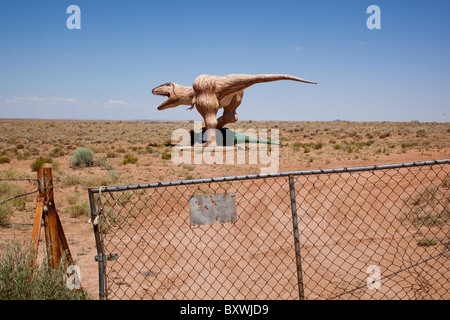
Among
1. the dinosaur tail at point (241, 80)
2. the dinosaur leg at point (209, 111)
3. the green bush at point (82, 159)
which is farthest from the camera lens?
the dinosaur leg at point (209, 111)

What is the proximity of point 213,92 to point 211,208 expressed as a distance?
57.3 feet

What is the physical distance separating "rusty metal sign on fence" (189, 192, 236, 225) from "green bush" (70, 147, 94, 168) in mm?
12684

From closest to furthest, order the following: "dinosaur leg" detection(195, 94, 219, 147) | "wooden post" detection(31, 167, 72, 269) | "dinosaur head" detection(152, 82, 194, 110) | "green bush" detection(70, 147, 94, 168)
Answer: "wooden post" detection(31, 167, 72, 269) < "green bush" detection(70, 147, 94, 168) < "dinosaur leg" detection(195, 94, 219, 147) < "dinosaur head" detection(152, 82, 194, 110)

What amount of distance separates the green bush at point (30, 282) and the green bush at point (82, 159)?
39.4ft

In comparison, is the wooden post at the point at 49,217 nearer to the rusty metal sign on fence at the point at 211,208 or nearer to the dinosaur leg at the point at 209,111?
the rusty metal sign on fence at the point at 211,208

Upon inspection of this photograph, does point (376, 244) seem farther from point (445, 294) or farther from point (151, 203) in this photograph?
point (151, 203)

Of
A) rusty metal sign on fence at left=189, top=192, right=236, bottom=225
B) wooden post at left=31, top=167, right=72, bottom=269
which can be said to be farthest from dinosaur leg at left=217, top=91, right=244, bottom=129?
rusty metal sign on fence at left=189, top=192, right=236, bottom=225

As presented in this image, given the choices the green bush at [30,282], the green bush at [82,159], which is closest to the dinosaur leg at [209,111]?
the green bush at [82,159]

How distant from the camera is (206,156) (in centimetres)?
1741

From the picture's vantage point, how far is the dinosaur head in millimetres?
21756

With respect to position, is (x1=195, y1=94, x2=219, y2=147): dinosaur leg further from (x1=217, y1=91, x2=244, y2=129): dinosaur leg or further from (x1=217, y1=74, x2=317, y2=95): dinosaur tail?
(x1=217, y1=91, x2=244, y2=129): dinosaur leg

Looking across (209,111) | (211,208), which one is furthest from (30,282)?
(209,111)

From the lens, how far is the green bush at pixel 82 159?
14836 mm

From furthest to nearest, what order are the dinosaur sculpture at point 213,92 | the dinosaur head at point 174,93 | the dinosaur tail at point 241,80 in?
the dinosaur head at point 174,93, the dinosaur sculpture at point 213,92, the dinosaur tail at point 241,80
